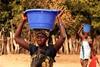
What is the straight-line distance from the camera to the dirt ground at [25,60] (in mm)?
14414

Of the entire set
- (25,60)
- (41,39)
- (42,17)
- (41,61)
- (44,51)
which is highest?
(42,17)

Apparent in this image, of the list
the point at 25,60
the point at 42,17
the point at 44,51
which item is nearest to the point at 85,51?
the point at 42,17

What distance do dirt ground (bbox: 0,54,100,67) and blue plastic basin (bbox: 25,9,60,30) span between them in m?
8.01

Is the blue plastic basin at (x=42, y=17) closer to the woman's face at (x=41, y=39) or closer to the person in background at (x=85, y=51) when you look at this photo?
the woman's face at (x=41, y=39)

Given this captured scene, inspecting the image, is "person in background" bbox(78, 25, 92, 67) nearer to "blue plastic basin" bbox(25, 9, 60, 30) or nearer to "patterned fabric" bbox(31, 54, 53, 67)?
"blue plastic basin" bbox(25, 9, 60, 30)

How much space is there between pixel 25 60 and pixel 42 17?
967 centimetres

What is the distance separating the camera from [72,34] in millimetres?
17797

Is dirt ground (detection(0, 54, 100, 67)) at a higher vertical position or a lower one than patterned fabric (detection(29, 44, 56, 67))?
lower

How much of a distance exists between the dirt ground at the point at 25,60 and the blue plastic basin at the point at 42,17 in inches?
315

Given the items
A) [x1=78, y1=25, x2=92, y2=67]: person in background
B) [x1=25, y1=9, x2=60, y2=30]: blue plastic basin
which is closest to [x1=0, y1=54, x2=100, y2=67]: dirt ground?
[x1=78, y1=25, x2=92, y2=67]: person in background

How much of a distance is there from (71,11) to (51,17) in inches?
475

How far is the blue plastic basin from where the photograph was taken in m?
5.82

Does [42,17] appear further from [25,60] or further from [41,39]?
[25,60]

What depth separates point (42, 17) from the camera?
238 inches
